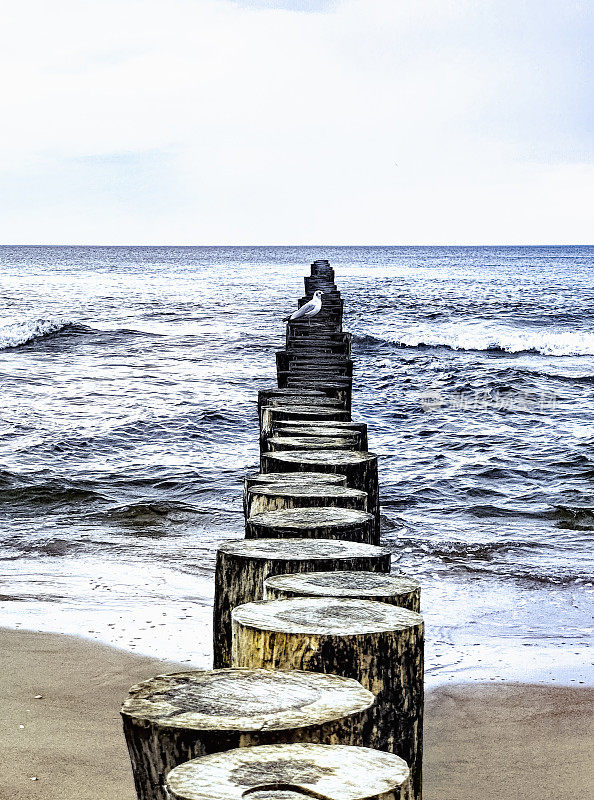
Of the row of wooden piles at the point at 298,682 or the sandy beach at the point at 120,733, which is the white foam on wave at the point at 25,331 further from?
the row of wooden piles at the point at 298,682

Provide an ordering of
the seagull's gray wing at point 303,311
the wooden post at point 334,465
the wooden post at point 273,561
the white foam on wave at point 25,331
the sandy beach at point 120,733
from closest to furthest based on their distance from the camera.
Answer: the wooden post at point 273,561 → the sandy beach at point 120,733 → the wooden post at point 334,465 → the seagull's gray wing at point 303,311 → the white foam on wave at point 25,331

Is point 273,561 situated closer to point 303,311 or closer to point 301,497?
point 301,497

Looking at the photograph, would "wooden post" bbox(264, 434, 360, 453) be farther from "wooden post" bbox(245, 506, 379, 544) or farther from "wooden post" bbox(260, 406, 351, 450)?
"wooden post" bbox(245, 506, 379, 544)

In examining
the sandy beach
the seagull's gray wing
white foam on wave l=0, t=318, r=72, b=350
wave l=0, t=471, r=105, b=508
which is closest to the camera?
the sandy beach

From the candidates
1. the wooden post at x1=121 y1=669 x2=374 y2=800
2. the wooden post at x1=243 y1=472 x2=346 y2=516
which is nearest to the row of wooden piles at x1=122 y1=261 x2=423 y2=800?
the wooden post at x1=121 y1=669 x2=374 y2=800

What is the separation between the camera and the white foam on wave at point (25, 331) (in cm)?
2373

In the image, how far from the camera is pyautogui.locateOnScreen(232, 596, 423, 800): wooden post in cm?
204

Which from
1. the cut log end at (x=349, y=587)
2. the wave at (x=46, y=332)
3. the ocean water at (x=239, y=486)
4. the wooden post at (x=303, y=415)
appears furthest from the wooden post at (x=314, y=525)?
the wave at (x=46, y=332)

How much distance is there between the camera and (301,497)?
3338 mm

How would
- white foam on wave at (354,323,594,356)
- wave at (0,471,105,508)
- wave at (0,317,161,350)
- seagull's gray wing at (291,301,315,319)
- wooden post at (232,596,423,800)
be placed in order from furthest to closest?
1. white foam on wave at (354,323,594,356)
2. wave at (0,317,161,350)
3. seagull's gray wing at (291,301,315,319)
4. wave at (0,471,105,508)
5. wooden post at (232,596,423,800)

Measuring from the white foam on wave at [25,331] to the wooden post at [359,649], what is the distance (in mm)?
21988

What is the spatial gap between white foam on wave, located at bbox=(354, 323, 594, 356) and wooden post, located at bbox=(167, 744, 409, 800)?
22.6 m

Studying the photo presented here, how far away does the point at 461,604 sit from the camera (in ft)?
19.6

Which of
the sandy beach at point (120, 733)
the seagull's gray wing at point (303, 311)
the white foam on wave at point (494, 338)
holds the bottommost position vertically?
the sandy beach at point (120, 733)
